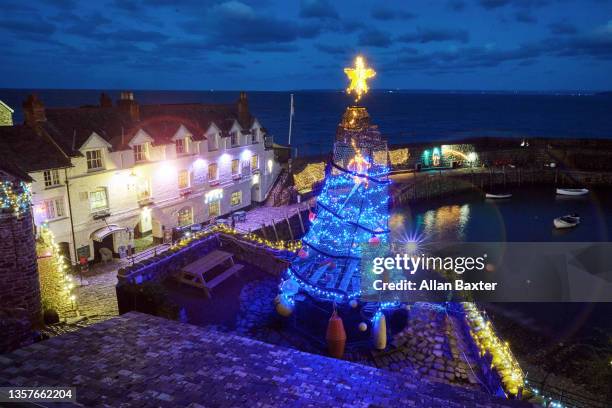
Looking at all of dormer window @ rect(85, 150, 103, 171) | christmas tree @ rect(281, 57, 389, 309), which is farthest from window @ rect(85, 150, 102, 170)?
christmas tree @ rect(281, 57, 389, 309)

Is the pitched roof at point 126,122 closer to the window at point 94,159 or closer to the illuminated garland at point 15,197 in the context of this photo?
the window at point 94,159

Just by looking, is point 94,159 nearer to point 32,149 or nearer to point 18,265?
point 32,149

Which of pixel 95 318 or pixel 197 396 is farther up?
pixel 197 396

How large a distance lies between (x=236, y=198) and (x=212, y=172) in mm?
3609

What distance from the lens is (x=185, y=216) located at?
32688 mm

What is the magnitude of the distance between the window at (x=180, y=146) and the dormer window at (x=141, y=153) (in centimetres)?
278

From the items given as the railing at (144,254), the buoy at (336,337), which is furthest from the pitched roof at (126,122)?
the buoy at (336,337)

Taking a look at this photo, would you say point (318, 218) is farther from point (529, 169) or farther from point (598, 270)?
point (529, 169)

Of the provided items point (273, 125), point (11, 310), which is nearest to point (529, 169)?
point (11, 310)

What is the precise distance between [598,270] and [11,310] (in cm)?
3698

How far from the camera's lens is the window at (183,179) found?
32.0m

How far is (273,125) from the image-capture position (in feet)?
479

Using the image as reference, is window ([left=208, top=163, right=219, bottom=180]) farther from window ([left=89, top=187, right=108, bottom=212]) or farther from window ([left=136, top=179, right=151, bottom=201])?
window ([left=89, top=187, right=108, bottom=212])

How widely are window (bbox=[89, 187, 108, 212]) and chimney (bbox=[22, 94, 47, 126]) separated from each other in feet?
16.1
